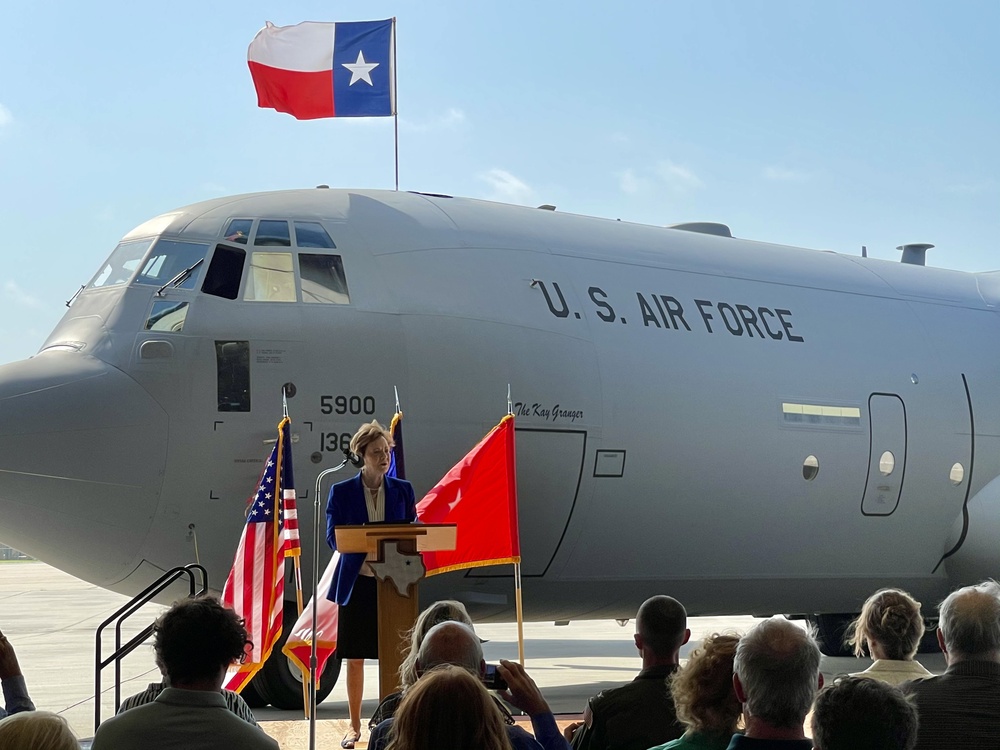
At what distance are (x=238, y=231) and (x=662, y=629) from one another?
6097mm

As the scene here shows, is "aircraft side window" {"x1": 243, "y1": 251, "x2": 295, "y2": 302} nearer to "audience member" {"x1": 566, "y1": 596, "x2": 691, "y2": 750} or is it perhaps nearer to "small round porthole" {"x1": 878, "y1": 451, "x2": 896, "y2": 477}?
"audience member" {"x1": 566, "y1": 596, "x2": 691, "y2": 750}

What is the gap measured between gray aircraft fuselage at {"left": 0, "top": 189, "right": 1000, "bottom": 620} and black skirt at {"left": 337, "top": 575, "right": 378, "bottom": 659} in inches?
66.8

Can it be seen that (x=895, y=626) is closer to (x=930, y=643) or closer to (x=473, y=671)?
(x=473, y=671)

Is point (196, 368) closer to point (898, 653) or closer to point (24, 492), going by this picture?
point (24, 492)

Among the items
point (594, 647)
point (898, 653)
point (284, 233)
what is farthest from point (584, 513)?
point (594, 647)

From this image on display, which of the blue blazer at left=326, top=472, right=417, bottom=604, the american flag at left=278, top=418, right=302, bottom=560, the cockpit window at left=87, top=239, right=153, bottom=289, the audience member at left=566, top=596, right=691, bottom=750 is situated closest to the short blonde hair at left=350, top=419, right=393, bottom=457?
the blue blazer at left=326, top=472, right=417, bottom=604

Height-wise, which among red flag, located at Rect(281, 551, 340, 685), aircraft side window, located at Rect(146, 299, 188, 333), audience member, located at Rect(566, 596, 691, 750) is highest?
aircraft side window, located at Rect(146, 299, 188, 333)

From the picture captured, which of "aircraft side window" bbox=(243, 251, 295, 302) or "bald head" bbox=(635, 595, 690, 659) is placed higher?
"aircraft side window" bbox=(243, 251, 295, 302)

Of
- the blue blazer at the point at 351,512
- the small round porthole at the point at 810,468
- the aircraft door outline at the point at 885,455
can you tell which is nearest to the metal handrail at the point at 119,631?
the blue blazer at the point at 351,512

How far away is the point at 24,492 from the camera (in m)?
8.64

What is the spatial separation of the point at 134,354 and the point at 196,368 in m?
0.44

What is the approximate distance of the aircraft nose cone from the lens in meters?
8.59

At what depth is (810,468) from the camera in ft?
37.6

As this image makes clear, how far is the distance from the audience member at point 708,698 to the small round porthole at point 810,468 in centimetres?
763
